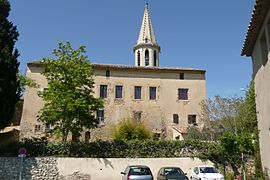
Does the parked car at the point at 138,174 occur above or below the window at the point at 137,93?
below

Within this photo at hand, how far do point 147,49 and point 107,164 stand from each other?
35.1 m

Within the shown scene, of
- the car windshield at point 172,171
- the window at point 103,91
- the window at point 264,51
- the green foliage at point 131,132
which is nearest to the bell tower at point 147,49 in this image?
the window at point 103,91

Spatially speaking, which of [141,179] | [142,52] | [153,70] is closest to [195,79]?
[153,70]

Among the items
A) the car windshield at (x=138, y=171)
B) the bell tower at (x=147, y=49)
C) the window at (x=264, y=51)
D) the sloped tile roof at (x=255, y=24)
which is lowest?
the car windshield at (x=138, y=171)

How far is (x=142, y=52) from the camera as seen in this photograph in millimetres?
57000

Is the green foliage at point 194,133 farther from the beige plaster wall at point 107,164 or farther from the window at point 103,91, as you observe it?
the window at point 103,91

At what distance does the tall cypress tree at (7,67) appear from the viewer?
2200cm

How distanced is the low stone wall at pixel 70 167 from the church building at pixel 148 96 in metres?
13.2

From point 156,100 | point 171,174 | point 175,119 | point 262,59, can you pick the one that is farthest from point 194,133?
point 262,59

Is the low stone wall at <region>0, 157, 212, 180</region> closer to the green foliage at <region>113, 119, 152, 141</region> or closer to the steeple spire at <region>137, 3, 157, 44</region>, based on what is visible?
the green foliage at <region>113, 119, 152, 141</region>

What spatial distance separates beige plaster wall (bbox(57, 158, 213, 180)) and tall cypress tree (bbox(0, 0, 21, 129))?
17.1ft

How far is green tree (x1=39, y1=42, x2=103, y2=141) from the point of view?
25.7 meters

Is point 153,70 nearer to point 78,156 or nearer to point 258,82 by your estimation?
point 78,156

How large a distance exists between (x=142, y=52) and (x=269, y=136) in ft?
147
